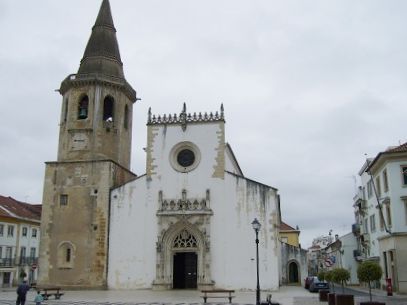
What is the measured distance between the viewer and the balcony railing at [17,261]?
50844mm

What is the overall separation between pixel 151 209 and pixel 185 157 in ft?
15.8

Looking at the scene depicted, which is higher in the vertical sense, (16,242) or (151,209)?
(151,209)

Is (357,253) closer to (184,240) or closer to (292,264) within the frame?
(292,264)

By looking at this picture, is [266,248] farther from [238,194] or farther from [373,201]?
[373,201]

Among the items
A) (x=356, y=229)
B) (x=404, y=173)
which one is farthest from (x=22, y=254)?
(x=404, y=173)

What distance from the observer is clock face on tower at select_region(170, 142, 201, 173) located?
116ft

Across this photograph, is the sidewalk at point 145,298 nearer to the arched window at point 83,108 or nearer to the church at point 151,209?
the church at point 151,209

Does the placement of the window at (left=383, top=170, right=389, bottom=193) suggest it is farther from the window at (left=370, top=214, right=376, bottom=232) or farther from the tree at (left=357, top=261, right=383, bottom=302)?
the tree at (left=357, top=261, right=383, bottom=302)

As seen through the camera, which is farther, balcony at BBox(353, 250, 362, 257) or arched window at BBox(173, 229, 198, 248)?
balcony at BBox(353, 250, 362, 257)

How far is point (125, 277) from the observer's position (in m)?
33.8

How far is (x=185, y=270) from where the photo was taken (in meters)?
34.8

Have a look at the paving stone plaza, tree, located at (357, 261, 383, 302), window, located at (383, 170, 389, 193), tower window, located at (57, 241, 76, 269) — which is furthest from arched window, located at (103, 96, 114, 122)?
tree, located at (357, 261, 383, 302)

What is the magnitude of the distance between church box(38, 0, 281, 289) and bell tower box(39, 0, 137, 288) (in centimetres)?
8

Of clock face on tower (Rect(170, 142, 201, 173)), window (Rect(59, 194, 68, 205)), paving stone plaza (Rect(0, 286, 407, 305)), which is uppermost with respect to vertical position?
clock face on tower (Rect(170, 142, 201, 173))
